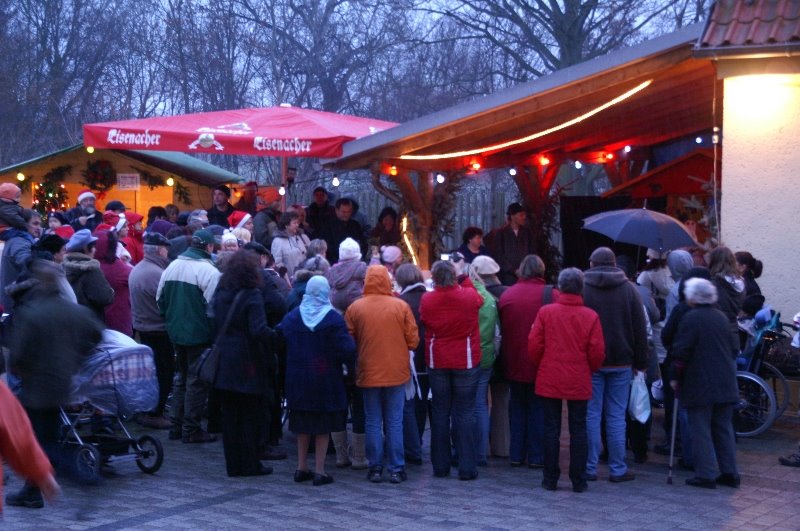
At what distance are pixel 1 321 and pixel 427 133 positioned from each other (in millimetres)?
5290

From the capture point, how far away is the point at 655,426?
11102 millimetres

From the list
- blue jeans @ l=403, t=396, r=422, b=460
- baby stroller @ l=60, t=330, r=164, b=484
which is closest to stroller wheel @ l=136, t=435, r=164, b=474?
baby stroller @ l=60, t=330, r=164, b=484

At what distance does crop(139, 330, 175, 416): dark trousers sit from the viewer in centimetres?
1082

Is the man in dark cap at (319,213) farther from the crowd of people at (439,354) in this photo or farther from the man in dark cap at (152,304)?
the crowd of people at (439,354)

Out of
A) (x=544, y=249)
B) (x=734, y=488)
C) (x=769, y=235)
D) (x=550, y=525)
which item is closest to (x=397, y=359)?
(x=550, y=525)

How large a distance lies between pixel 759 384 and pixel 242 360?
4722 millimetres

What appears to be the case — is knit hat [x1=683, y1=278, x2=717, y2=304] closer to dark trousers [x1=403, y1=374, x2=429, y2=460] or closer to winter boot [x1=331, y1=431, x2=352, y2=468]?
dark trousers [x1=403, y1=374, x2=429, y2=460]

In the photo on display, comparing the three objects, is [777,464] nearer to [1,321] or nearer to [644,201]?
[1,321]

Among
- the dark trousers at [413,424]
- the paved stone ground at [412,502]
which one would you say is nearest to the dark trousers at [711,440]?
the paved stone ground at [412,502]

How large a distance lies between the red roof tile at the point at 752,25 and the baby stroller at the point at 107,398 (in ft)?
19.7

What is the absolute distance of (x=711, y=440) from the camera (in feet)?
28.4

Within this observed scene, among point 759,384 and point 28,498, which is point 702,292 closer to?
point 759,384

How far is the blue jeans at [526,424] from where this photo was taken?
9.26 meters

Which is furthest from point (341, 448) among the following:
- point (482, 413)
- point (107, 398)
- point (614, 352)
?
point (614, 352)
